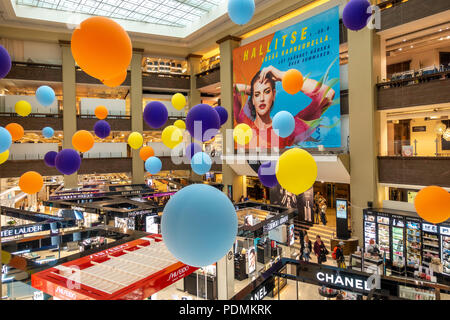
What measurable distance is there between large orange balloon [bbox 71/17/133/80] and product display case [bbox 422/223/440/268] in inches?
396

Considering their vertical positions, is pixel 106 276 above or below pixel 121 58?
below

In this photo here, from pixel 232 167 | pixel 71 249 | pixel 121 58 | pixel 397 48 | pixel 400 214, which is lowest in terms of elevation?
pixel 71 249

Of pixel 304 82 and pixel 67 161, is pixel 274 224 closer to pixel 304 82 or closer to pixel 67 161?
pixel 67 161

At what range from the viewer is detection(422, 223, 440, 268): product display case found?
354 inches

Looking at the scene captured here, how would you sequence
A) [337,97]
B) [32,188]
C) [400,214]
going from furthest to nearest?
[337,97] < [400,214] < [32,188]

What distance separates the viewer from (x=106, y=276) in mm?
4293

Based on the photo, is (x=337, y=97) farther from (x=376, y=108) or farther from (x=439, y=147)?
(x=439, y=147)

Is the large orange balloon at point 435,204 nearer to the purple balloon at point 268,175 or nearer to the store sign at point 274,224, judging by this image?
the purple balloon at point 268,175

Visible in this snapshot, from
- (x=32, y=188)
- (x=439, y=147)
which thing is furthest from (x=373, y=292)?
(x=439, y=147)

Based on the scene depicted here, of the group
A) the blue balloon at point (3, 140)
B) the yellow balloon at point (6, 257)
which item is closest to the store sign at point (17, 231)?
the yellow balloon at point (6, 257)

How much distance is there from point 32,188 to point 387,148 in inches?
474

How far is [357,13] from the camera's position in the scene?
473cm

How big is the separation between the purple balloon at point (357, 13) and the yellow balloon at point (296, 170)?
232 centimetres

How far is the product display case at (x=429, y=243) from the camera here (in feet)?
29.5
